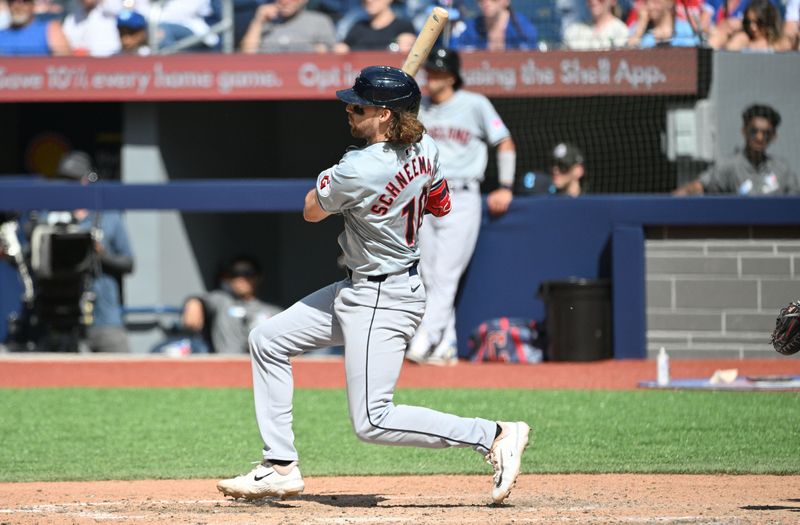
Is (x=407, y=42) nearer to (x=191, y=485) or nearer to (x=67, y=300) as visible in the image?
(x=67, y=300)

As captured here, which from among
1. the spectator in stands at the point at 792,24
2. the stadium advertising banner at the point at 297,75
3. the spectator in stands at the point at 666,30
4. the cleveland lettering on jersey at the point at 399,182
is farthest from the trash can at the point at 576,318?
the cleveland lettering on jersey at the point at 399,182

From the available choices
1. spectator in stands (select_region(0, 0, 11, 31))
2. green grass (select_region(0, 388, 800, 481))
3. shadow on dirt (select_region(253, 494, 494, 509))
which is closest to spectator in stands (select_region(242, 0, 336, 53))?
spectator in stands (select_region(0, 0, 11, 31))

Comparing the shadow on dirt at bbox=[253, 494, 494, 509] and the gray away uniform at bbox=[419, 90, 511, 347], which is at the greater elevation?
the gray away uniform at bbox=[419, 90, 511, 347]

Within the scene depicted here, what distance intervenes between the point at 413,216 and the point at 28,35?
8845mm

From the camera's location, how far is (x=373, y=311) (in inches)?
192

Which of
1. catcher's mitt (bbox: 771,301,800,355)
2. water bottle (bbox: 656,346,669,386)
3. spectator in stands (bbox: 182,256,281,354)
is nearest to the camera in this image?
catcher's mitt (bbox: 771,301,800,355)

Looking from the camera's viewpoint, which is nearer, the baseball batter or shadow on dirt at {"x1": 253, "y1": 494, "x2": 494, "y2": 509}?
shadow on dirt at {"x1": 253, "y1": 494, "x2": 494, "y2": 509}

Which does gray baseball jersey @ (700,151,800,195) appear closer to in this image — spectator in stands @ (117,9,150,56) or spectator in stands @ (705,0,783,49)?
spectator in stands @ (705,0,783,49)

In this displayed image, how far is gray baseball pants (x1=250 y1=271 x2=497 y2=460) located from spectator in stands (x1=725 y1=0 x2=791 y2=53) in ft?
22.7

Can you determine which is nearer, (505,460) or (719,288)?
(505,460)

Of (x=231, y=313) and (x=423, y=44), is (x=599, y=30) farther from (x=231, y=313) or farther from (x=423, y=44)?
(x=423, y=44)

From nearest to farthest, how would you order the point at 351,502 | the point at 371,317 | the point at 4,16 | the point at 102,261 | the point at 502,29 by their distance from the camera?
the point at 371,317, the point at 351,502, the point at 102,261, the point at 502,29, the point at 4,16

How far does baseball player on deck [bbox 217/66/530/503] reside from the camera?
188 inches

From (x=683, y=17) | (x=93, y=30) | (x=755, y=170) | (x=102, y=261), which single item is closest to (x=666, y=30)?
(x=683, y=17)
